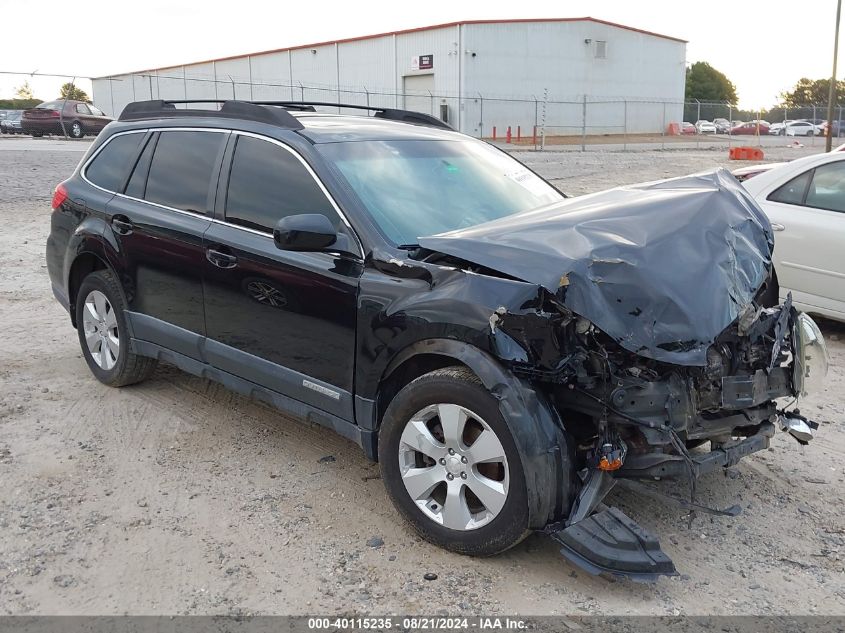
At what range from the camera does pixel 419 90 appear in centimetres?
4806

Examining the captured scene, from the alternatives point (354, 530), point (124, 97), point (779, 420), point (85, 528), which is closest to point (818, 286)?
point (779, 420)

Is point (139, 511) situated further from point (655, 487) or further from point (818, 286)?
point (818, 286)

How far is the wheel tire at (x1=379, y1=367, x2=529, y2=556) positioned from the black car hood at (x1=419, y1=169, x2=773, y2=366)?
51cm

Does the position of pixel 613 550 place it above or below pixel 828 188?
below

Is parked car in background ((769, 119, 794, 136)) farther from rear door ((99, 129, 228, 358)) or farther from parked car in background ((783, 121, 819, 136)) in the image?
rear door ((99, 129, 228, 358))

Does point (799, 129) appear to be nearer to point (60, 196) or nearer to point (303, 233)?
point (60, 196)

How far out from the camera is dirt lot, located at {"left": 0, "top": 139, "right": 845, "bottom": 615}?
315 centimetres

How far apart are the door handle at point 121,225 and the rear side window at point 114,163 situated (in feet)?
0.79

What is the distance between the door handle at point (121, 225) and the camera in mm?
4957

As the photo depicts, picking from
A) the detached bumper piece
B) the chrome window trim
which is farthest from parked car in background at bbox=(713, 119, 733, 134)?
the detached bumper piece

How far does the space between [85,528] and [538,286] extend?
234 cm

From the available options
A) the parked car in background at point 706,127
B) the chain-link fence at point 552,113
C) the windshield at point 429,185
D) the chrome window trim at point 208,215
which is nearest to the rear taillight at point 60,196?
the chrome window trim at point 208,215

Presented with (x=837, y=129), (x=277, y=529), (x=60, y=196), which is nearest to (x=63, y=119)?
(x=60, y=196)

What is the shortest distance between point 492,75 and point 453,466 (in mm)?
45640
